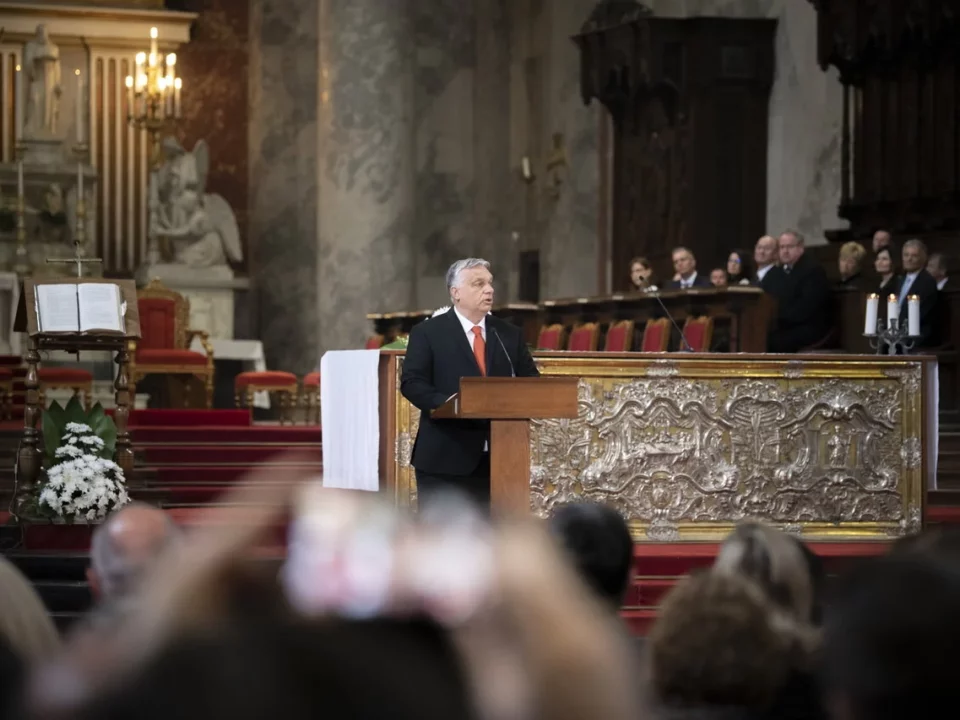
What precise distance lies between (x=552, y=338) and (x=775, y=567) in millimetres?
11964

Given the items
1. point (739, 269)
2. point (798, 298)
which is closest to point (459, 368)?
point (798, 298)

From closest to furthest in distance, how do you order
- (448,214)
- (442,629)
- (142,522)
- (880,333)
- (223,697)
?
1. (223,697)
2. (442,629)
3. (142,522)
4. (880,333)
5. (448,214)

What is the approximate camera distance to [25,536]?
8.15 m

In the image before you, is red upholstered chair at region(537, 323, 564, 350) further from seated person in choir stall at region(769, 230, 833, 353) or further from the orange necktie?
→ the orange necktie

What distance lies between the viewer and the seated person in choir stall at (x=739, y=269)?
14.3 m

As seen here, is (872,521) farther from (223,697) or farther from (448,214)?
(448,214)

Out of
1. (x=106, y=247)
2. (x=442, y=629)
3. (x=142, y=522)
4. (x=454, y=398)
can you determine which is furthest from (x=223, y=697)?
(x=106, y=247)

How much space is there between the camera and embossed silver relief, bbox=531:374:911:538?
8.60 m

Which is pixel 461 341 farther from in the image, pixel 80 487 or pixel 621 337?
pixel 621 337

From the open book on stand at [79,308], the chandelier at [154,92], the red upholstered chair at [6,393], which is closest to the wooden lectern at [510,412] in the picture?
the open book on stand at [79,308]

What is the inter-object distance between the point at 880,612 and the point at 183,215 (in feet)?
58.2

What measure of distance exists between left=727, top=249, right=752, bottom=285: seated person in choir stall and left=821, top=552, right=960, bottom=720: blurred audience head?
40.1 feet

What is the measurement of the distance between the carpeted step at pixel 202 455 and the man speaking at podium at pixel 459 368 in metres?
4.59

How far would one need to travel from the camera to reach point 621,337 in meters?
13.5
